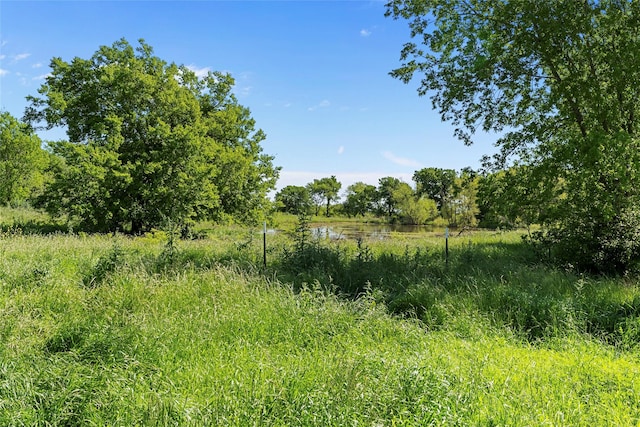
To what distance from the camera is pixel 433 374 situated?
3508mm

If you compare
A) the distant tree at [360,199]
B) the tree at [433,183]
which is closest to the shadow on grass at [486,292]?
the tree at [433,183]

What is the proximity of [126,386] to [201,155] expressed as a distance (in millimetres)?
18431

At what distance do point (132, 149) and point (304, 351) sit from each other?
1904 cm

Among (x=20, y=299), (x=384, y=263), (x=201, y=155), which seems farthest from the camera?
(x=201, y=155)

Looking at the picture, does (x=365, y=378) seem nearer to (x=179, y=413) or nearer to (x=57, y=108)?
(x=179, y=413)

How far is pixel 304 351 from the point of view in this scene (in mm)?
4422

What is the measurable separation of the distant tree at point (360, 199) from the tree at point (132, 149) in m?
75.3

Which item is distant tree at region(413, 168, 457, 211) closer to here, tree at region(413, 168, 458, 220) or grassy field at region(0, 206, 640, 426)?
tree at region(413, 168, 458, 220)

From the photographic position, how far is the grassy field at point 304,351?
3088mm

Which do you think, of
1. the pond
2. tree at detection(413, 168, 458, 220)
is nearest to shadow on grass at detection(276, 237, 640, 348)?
the pond

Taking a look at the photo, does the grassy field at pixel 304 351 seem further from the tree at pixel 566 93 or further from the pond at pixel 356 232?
the pond at pixel 356 232

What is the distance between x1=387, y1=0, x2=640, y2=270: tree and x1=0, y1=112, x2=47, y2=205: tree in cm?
2617

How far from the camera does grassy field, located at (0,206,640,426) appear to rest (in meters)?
3.09

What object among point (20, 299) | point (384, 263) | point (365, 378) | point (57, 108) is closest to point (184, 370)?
point (365, 378)
